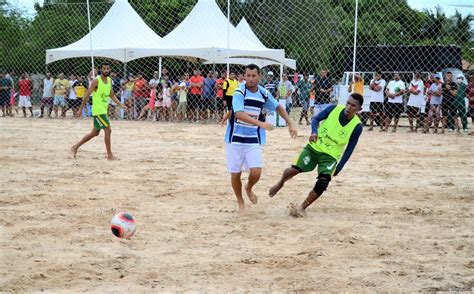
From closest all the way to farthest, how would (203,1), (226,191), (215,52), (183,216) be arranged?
(183,216)
(226,191)
(215,52)
(203,1)

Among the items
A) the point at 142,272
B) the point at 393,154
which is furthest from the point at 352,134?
the point at 393,154

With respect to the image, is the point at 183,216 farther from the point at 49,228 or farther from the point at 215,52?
the point at 215,52

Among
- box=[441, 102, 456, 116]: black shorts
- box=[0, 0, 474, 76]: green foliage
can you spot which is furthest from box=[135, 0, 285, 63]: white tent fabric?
box=[441, 102, 456, 116]: black shorts

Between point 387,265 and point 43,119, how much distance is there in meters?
19.7

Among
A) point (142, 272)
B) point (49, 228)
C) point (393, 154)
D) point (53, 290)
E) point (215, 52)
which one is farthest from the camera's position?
point (215, 52)

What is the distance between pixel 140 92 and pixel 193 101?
2074 mm

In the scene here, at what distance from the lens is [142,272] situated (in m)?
5.29

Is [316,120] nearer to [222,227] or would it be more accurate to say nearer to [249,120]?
[249,120]

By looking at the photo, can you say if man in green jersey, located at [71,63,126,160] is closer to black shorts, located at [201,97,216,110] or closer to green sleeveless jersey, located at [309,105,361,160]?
green sleeveless jersey, located at [309,105,361,160]

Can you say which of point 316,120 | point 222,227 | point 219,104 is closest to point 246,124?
point 316,120

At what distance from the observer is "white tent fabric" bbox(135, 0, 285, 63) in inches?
856

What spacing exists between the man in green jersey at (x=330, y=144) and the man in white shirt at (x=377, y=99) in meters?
11.6

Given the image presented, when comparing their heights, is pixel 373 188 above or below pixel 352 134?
below

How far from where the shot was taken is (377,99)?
19.2m
